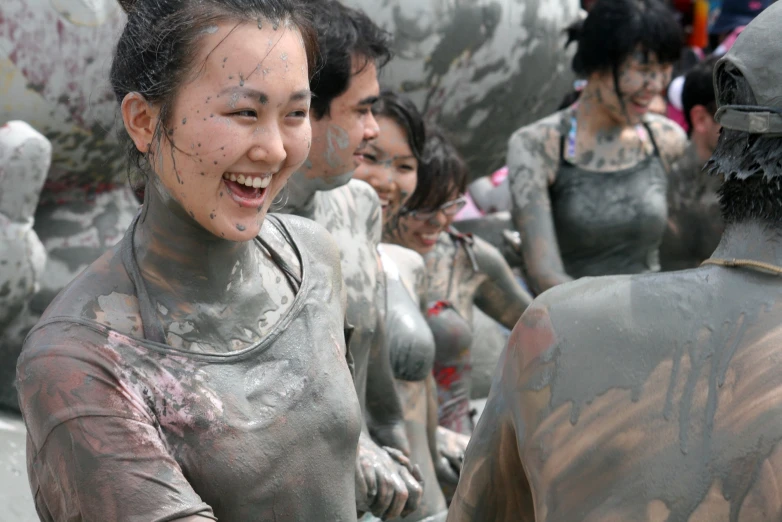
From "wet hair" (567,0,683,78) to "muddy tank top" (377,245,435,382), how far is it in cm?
171

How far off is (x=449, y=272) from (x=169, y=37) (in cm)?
222

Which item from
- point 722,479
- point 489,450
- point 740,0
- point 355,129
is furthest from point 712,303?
point 740,0

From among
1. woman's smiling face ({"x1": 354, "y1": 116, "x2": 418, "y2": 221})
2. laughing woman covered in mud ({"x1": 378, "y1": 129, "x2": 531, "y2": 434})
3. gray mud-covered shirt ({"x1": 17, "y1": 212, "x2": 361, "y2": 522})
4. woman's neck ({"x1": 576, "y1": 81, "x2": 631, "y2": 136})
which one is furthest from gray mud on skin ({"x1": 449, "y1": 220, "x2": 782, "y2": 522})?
woman's neck ({"x1": 576, "y1": 81, "x2": 631, "y2": 136})

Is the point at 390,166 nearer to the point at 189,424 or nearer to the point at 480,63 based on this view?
the point at 480,63

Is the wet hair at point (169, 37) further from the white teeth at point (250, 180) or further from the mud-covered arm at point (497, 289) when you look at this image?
the mud-covered arm at point (497, 289)

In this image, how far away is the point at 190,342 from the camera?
6.02ft

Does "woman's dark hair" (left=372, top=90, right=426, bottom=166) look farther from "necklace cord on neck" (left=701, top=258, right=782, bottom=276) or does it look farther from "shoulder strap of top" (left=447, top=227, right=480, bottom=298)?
"necklace cord on neck" (left=701, top=258, right=782, bottom=276)

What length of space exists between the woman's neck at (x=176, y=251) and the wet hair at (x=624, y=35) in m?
2.85

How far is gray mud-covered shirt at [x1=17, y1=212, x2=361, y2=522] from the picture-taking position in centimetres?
166

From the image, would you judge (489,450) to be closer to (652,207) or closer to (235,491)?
Result: (235,491)

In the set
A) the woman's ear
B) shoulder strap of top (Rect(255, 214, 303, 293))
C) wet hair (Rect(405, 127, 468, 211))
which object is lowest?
wet hair (Rect(405, 127, 468, 211))

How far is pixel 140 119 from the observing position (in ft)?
6.13

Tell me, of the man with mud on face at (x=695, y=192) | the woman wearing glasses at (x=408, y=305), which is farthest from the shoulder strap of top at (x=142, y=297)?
the man with mud on face at (x=695, y=192)

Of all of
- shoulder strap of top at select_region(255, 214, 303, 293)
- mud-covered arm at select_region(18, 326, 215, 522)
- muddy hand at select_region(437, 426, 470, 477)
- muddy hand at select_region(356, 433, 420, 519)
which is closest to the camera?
mud-covered arm at select_region(18, 326, 215, 522)
